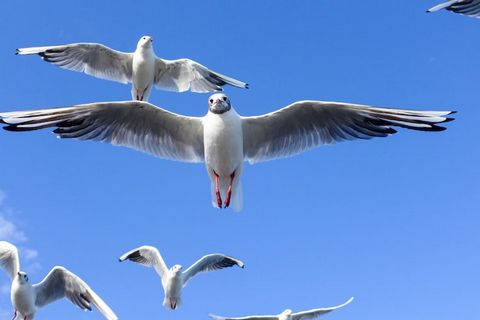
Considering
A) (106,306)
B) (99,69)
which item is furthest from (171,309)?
(99,69)

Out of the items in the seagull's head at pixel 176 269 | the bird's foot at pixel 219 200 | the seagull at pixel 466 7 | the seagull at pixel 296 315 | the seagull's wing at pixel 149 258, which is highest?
the seagull at pixel 466 7

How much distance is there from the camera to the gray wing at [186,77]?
42.7 feet

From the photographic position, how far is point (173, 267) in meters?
13.8

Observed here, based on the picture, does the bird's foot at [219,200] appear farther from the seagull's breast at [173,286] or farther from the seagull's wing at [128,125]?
the seagull's breast at [173,286]

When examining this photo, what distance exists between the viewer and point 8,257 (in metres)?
13.7

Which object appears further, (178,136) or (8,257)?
(8,257)

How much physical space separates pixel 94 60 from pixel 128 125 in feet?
17.1

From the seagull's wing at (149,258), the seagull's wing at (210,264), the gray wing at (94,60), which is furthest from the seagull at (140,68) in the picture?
the seagull's wing at (210,264)

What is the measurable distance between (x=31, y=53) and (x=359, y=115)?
6.41 metres

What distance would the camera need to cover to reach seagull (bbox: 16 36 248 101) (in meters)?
12.9

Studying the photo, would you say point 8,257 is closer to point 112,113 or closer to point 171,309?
point 171,309

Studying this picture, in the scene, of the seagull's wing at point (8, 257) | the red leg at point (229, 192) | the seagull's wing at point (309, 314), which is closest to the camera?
the red leg at point (229, 192)

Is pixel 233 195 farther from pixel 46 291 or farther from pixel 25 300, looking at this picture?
pixel 25 300

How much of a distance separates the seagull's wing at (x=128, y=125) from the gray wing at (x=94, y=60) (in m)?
4.70
